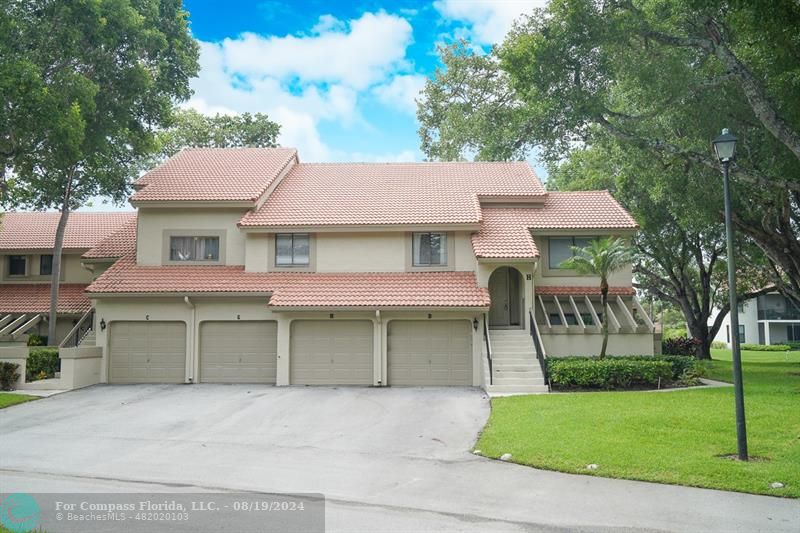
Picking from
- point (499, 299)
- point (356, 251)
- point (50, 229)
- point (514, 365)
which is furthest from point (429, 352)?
point (50, 229)

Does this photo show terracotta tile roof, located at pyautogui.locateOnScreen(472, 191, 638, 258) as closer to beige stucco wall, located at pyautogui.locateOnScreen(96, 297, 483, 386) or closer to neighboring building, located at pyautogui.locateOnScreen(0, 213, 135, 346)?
beige stucco wall, located at pyautogui.locateOnScreen(96, 297, 483, 386)

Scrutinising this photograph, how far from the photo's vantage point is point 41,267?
27641mm

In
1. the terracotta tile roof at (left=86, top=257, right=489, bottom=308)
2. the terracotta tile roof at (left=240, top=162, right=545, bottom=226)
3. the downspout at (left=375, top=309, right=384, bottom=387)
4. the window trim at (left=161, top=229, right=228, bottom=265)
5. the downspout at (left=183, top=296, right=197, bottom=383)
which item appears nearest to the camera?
the terracotta tile roof at (left=86, top=257, right=489, bottom=308)

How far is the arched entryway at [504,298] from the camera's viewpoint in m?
23.1

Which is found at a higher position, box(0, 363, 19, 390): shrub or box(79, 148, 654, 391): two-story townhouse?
box(79, 148, 654, 391): two-story townhouse

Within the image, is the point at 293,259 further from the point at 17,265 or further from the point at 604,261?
the point at 17,265

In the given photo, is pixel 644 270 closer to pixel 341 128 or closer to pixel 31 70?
pixel 341 128

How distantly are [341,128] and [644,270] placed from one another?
19037mm

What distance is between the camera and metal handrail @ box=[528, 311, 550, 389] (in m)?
18.7

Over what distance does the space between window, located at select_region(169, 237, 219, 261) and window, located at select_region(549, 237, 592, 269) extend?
41.6 feet

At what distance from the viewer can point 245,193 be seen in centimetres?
2295

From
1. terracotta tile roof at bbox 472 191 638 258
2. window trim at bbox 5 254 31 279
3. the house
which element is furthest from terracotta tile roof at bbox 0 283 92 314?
terracotta tile roof at bbox 472 191 638 258

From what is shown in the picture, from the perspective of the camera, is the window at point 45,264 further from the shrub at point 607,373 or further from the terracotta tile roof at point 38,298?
the shrub at point 607,373

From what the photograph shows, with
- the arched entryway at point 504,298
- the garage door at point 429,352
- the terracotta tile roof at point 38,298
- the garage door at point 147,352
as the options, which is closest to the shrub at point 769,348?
the arched entryway at point 504,298
